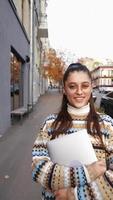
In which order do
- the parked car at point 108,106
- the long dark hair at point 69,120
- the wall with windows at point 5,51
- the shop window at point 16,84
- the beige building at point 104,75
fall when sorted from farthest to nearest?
the beige building at point 104,75, the shop window at point 16,84, the parked car at point 108,106, the wall with windows at point 5,51, the long dark hair at point 69,120

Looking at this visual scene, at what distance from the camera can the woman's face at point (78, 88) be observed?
8.39 feet

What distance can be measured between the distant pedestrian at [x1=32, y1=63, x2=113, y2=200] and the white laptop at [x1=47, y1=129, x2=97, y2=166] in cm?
4

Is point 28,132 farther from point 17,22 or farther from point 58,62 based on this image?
point 58,62

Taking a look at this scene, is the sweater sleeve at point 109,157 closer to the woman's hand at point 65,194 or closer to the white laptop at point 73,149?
the white laptop at point 73,149

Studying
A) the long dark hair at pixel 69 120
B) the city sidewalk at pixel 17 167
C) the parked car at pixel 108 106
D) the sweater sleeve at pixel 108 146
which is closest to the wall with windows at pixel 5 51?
the city sidewalk at pixel 17 167

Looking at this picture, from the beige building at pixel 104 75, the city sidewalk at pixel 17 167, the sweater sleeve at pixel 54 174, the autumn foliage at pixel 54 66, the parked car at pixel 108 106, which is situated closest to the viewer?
the sweater sleeve at pixel 54 174

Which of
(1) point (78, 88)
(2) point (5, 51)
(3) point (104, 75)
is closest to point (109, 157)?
(1) point (78, 88)

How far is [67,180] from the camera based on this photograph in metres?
2.25

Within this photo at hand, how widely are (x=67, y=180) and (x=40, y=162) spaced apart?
8.5 inches

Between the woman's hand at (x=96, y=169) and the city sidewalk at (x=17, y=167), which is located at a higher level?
the woman's hand at (x=96, y=169)

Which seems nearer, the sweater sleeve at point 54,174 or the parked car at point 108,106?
the sweater sleeve at point 54,174

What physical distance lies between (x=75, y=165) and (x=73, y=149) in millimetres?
93

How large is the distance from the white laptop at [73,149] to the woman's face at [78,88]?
0.84ft

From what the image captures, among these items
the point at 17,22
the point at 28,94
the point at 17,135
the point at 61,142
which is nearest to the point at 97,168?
the point at 61,142
